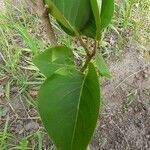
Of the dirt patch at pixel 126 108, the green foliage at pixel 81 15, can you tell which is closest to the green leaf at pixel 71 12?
the green foliage at pixel 81 15

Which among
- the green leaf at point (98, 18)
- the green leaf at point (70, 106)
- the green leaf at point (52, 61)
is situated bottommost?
the green leaf at point (70, 106)

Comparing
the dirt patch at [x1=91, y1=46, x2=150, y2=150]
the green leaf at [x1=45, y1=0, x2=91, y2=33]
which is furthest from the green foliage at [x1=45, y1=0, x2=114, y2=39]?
the dirt patch at [x1=91, y1=46, x2=150, y2=150]

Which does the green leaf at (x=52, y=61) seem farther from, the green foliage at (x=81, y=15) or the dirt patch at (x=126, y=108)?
the dirt patch at (x=126, y=108)

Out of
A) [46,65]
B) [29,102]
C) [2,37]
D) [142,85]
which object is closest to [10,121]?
[29,102]

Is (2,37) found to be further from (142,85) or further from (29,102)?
(142,85)

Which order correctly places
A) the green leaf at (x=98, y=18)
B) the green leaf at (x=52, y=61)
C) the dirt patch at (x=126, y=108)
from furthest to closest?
the dirt patch at (x=126, y=108) → the green leaf at (x=52, y=61) → the green leaf at (x=98, y=18)

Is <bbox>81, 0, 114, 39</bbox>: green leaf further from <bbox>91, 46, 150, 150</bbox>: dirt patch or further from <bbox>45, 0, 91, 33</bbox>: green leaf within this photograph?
<bbox>91, 46, 150, 150</bbox>: dirt patch

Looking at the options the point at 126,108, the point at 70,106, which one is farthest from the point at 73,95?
the point at 126,108
